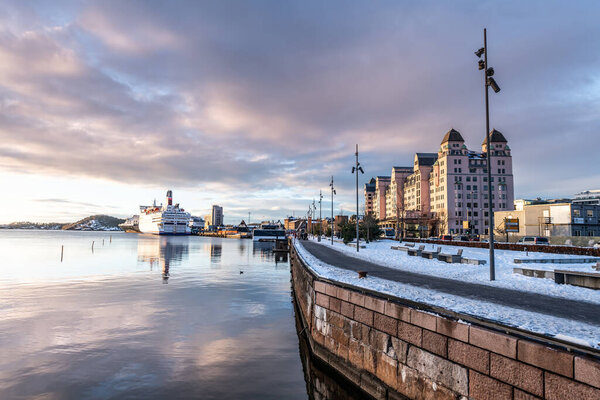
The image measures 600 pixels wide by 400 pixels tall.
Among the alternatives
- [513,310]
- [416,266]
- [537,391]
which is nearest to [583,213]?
[416,266]

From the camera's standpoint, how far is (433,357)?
8.55 m

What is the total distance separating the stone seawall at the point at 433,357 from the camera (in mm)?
6109

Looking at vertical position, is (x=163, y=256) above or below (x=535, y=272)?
below

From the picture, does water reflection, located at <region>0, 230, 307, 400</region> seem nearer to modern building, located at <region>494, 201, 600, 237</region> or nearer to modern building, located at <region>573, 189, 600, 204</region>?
modern building, located at <region>494, 201, 600, 237</region>

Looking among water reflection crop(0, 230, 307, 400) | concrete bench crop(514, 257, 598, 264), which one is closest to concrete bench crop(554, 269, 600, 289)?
concrete bench crop(514, 257, 598, 264)

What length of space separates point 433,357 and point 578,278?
36.1ft

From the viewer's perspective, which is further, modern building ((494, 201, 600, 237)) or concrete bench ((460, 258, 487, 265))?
modern building ((494, 201, 600, 237))

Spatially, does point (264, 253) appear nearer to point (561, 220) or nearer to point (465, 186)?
point (561, 220)

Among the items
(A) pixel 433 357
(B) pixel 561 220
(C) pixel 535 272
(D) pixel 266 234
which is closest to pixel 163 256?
(C) pixel 535 272

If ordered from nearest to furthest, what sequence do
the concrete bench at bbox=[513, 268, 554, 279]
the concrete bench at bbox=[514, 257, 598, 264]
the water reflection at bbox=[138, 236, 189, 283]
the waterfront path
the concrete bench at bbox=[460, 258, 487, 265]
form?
the waterfront path
the concrete bench at bbox=[513, 268, 554, 279]
the concrete bench at bbox=[514, 257, 598, 264]
the concrete bench at bbox=[460, 258, 487, 265]
the water reflection at bbox=[138, 236, 189, 283]

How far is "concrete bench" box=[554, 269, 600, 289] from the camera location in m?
14.4

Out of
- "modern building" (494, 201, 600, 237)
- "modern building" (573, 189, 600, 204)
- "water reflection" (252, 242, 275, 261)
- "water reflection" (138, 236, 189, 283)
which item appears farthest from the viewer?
"modern building" (573, 189, 600, 204)

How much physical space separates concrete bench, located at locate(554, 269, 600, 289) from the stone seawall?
10087mm

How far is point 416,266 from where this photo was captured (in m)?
23.8
